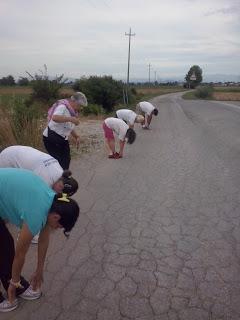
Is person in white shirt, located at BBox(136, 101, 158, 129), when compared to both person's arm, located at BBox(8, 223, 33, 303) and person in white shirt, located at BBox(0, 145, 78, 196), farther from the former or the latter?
person's arm, located at BBox(8, 223, 33, 303)

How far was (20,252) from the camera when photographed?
9.46 feet

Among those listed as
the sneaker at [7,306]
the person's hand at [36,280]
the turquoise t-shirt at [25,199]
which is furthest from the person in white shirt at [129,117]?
the turquoise t-shirt at [25,199]

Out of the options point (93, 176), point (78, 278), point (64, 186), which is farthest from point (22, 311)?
point (93, 176)

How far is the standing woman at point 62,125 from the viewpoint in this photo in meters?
5.59

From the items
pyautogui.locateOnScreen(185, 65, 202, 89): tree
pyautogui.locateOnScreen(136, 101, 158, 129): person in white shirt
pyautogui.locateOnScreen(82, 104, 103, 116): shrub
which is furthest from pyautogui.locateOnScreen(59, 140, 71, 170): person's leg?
pyautogui.locateOnScreen(185, 65, 202, 89): tree

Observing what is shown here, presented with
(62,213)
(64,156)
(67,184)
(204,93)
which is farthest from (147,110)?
(204,93)

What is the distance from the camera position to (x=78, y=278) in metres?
3.77

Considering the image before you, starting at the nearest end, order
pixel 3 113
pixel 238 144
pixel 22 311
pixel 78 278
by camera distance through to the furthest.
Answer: pixel 22 311, pixel 78 278, pixel 3 113, pixel 238 144

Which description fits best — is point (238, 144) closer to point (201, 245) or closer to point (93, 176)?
point (93, 176)

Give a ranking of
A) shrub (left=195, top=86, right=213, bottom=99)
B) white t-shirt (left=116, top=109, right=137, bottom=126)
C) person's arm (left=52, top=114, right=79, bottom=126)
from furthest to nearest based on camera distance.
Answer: shrub (left=195, top=86, right=213, bottom=99) → white t-shirt (left=116, top=109, right=137, bottom=126) → person's arm (left=52, top=114, right=79, bottom=126)

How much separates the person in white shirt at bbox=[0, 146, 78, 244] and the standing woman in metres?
1.60

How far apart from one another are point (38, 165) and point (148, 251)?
1528 millimetres

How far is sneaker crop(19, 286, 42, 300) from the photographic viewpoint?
3408mm

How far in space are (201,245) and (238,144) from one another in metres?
7.36
